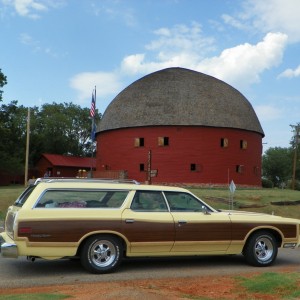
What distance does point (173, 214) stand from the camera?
948 centimetres

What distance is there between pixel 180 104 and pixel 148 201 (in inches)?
1541


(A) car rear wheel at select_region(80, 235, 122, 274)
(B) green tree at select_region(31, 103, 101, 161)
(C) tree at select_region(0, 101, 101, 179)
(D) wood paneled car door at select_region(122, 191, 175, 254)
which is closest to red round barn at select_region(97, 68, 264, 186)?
(C) tree at select_region(0, 101, 101, 179)

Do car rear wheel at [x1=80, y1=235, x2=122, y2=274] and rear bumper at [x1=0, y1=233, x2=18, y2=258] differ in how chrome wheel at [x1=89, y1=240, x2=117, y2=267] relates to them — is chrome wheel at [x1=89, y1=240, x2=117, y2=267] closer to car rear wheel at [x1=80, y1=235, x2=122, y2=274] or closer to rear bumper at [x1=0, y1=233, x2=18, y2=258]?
car rear wheel at [x1=80, y1=235, x2=122, y2=274]

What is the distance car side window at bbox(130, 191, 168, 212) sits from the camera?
9375mm

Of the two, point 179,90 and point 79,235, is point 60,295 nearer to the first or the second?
point 79,235

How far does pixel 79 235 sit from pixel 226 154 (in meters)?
41.1

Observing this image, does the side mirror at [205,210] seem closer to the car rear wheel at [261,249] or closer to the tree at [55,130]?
the car rear wheel at [261,249]

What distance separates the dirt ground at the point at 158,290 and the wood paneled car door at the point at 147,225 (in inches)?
38.5

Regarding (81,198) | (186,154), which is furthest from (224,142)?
(81,198)

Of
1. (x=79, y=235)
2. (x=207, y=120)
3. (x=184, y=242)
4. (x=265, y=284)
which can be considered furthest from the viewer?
(x=207, y=120)

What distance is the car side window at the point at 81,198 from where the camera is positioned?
888 centimetres

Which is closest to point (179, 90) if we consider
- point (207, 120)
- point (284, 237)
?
point (207, 120)

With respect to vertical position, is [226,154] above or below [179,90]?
below

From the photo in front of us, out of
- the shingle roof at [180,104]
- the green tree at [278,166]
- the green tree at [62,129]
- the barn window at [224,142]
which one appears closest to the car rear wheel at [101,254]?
the shingle roof at [180,104]
